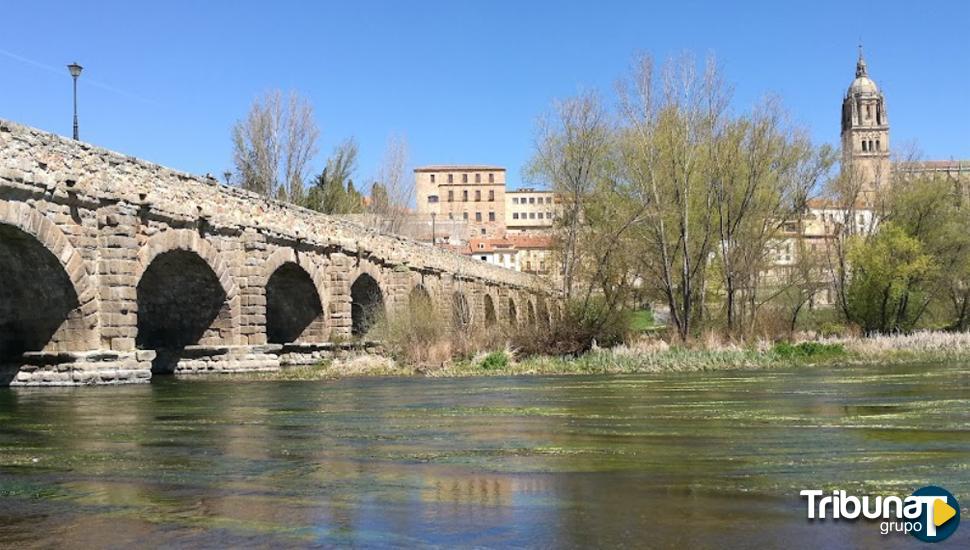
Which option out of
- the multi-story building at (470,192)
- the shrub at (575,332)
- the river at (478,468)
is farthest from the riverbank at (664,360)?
the multi-story building at (470,192)

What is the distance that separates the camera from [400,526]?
4980 mm

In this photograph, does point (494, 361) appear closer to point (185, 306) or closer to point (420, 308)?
point (420, 308)

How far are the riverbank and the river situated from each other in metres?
6.80

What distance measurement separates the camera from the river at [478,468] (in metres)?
4.83

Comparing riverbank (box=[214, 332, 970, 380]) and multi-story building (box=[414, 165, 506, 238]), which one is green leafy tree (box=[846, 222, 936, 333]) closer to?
riverbank (box=[214, 332, 970, 380])

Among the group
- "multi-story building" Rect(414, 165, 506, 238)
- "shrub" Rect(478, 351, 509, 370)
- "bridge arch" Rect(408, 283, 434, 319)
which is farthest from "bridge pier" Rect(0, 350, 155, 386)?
"multi-story building" Rect(414, 165, 506, 238)

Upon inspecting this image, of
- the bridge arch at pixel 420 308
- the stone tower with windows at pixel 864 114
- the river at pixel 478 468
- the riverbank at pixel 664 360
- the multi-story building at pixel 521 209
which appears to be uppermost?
the stone tower with windows at pixel 864 114

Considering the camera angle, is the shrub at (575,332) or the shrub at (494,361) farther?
the shrub at (575,332)

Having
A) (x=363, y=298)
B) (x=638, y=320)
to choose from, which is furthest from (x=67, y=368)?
(x=638, y=320)

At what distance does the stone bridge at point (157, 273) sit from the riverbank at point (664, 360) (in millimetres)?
2279

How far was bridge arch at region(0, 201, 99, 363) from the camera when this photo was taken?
53.6 feet

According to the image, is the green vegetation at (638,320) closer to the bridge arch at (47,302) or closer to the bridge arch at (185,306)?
the bridge arch at (185,306)

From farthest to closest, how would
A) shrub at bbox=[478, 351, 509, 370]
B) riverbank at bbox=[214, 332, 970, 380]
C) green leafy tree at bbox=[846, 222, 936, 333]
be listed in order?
1. green leafy tree at bbox=[846, 222, 936, 333]
2. shrub at bbox=[478, 351, 509, 370]
3. riverbank at bbox=[214, 332, 970, 380]

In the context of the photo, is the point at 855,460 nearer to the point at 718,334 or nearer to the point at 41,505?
the point at 41,505
